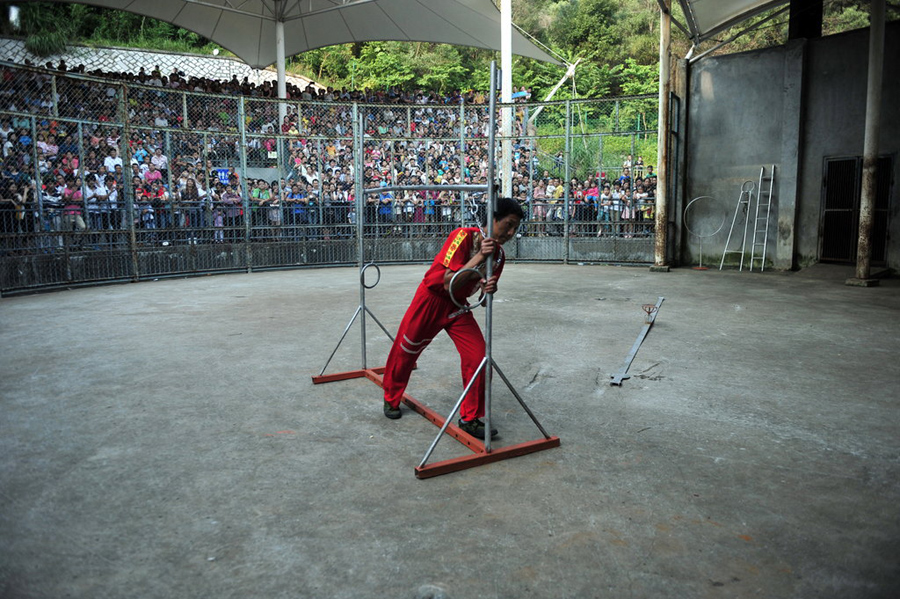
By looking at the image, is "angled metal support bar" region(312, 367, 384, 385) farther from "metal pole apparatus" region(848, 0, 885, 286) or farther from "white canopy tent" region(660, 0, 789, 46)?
"white canopy tent" region(660, 0, 789, 46)

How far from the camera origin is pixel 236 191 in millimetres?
14664

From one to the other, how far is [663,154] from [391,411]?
11492 mm

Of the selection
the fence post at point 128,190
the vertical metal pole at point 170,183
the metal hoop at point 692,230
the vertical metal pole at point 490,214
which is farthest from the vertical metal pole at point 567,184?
the vertical metal pole at point 490,214

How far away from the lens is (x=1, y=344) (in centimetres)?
718

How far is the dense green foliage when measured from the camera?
33.7 metres

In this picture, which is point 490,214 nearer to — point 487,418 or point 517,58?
point 487,418

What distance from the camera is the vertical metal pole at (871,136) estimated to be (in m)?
11.2

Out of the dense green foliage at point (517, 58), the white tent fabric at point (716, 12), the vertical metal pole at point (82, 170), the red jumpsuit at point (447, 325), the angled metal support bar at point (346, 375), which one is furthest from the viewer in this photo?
the dense green foliage at point (517, 58)

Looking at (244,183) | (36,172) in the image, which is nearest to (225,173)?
(244,183)

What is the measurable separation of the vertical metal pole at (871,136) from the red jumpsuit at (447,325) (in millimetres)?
10069

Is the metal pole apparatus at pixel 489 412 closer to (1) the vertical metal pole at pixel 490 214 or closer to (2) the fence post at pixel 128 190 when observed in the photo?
(1) the vertical metal pole at pixel 490 214

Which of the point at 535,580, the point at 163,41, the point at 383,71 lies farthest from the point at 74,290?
the point at 383,71

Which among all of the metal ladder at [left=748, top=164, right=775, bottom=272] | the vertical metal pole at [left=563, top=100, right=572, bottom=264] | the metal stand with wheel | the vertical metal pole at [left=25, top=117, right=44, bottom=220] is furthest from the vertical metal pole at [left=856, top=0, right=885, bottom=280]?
the vertical metal pole at [left=25, top=117, right=44, bottom=220]

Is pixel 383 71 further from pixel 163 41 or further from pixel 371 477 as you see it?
pixel 371 477
